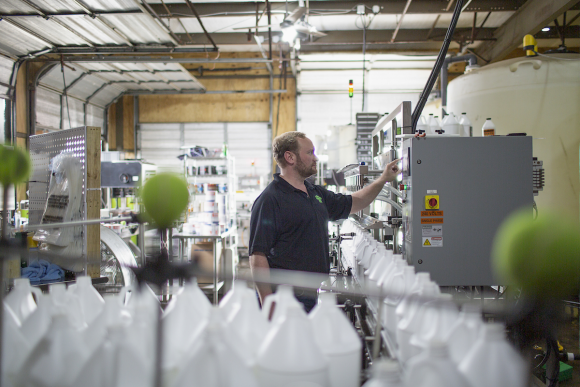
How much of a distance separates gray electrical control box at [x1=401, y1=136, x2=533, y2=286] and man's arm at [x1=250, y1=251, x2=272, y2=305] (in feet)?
2.76

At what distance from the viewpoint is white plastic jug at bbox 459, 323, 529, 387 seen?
0.67 m

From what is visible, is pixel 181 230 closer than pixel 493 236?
No

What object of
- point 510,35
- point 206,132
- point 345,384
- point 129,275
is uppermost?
point 510,35

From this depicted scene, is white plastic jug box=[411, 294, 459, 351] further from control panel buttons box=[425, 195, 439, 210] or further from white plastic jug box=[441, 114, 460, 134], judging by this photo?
white plastic jug box=[441, 114, 460, 134]

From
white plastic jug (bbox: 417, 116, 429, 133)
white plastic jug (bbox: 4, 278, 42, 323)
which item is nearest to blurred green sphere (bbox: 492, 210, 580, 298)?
white plastic jug (bbox: 4, 278, 42, 323)

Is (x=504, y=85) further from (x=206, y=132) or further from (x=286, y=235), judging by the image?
(x=206, y=132)

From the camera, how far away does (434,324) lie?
86 cm

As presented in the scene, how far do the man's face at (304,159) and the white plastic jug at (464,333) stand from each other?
1.65 meters

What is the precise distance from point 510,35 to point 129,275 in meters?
7.13

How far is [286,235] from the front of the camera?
2.23 metres

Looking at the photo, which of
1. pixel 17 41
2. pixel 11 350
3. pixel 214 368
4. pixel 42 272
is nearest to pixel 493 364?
pixel 214 368

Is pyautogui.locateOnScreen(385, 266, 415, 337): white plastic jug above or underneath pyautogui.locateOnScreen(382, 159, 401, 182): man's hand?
underneath

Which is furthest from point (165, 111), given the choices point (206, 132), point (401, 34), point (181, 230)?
point (401, 34)

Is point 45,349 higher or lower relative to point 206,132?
lower
